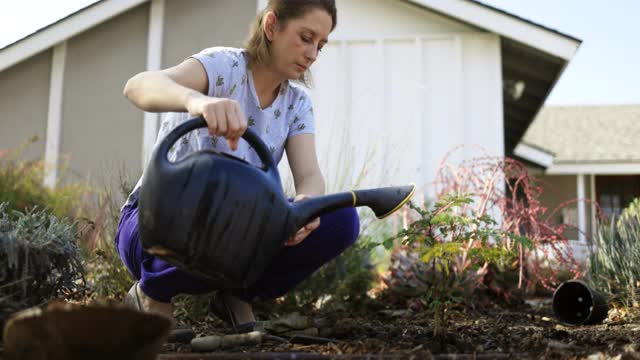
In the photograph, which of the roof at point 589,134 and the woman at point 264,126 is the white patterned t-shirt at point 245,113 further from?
the roof at point 589,134

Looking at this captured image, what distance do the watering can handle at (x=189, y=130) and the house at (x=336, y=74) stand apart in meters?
A: 5.65

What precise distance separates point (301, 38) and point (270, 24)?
14 cm

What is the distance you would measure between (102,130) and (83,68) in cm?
89

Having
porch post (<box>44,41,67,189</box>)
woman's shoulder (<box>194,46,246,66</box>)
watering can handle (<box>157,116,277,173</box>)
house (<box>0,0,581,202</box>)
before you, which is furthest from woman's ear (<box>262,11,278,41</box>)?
porch post (<box>44,41,67,189</box>)

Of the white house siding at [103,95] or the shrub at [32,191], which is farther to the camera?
the white house siding at [103,95]

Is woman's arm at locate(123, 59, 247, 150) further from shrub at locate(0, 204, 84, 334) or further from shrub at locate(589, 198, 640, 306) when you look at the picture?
shrub at locate(589, 198, 640, 306)

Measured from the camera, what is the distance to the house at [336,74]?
733 cm

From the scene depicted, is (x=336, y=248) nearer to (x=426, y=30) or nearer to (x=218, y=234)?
(x=218, y=234)

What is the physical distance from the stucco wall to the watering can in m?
6.71

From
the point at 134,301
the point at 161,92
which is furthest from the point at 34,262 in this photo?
the point at 161,92

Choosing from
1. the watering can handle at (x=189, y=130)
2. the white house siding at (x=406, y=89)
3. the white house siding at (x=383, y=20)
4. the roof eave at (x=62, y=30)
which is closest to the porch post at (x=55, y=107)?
the roof eave at (x=62, y=30)

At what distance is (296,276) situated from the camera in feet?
7.71

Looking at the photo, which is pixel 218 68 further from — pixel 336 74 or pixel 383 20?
pixel 383 20

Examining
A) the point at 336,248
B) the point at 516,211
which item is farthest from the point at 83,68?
the point at 336,248
